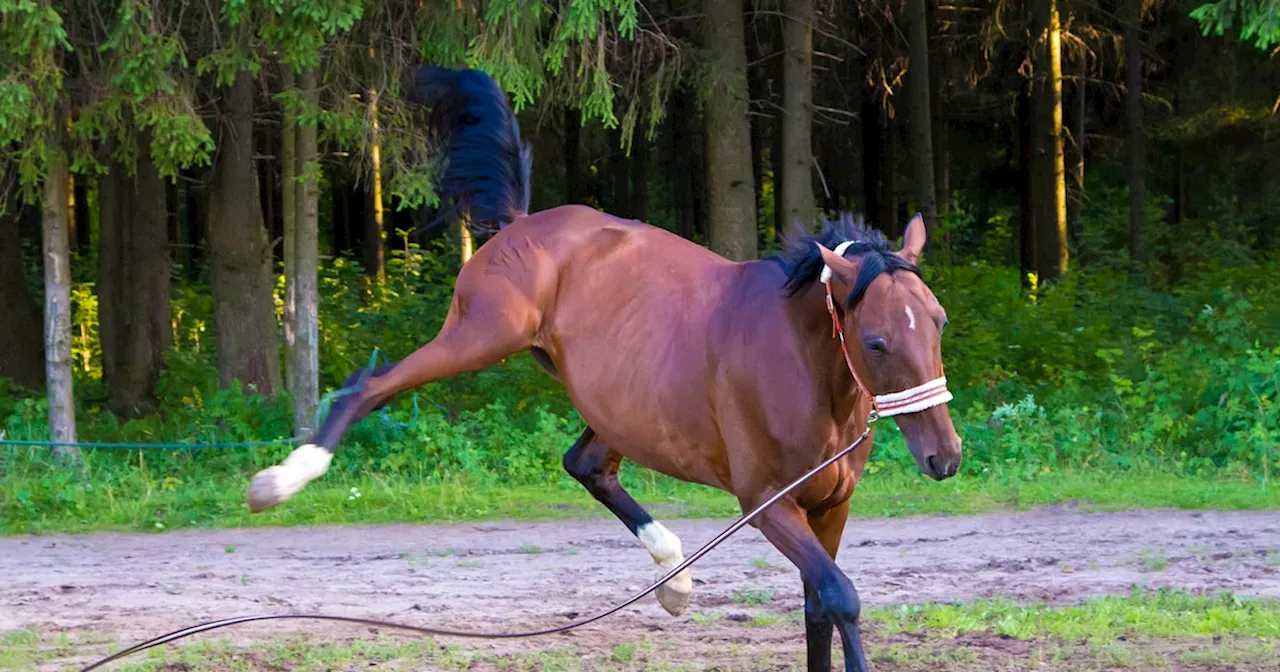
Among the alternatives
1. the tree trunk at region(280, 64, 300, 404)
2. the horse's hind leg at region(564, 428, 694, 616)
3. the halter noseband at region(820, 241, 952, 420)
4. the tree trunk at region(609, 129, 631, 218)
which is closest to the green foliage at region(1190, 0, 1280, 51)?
the horse's hind leg at region(564, 428, 694, 616)

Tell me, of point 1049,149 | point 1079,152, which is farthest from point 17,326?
point 1079,152

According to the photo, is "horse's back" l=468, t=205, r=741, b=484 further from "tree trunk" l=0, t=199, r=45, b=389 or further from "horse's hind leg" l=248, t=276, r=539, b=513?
"tree trunk" l=0, t=199, r=45, b=389

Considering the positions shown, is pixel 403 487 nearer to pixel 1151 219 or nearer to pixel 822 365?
pixel 822 365

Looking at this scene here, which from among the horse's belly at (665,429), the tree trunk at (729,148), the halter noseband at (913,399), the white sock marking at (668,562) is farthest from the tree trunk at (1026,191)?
the halter noseband at (913,399)

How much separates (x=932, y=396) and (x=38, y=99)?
817 centimetres

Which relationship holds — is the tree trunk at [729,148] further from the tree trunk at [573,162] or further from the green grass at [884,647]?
the tree trunk at [573,162]

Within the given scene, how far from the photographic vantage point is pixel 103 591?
7629 millimetres

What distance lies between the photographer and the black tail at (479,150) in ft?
20.6

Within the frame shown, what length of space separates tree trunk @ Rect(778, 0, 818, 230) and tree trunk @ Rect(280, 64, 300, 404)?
535 centimetres

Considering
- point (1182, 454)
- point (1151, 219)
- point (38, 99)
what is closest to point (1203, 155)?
point (1151, 219)

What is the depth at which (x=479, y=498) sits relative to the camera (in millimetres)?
10367

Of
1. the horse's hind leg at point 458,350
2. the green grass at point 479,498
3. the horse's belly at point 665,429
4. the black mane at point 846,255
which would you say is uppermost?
the black mane at point 846,255

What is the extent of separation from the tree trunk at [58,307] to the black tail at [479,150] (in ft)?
18.5

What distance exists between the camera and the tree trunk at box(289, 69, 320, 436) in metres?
11.3
